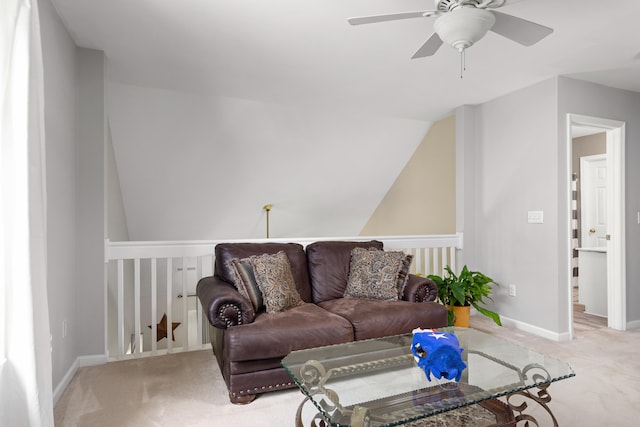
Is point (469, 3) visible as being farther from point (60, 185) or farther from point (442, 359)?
point (60, 185)

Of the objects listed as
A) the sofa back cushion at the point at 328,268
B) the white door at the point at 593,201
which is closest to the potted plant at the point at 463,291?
the sofa back cushion at the point at 328,268

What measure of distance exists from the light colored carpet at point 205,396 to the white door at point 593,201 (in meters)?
3.07

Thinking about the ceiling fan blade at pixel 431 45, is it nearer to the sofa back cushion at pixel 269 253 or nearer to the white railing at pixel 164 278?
the sofa back cushion at pixel 269 253

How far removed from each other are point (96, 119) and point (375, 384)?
2.70 metres

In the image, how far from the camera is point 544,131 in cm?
358

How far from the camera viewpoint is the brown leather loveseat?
2.33 metres

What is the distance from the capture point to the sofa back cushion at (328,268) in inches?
127

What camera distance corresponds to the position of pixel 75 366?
2.78 meters

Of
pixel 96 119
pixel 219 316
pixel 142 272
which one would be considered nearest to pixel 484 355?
pixel 219 316

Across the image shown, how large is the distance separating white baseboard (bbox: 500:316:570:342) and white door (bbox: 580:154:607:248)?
286 centimetres

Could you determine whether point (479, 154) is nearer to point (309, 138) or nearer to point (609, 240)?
point (609, 240)

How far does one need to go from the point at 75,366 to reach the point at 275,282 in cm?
155

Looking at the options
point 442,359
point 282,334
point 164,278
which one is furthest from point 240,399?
point 164,278

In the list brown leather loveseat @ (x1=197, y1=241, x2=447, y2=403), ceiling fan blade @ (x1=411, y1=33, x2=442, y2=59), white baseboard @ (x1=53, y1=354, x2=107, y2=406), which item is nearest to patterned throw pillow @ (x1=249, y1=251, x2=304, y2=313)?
brown leather loveseat @ (x1=197, y1=241, x2=447, y2=403)
